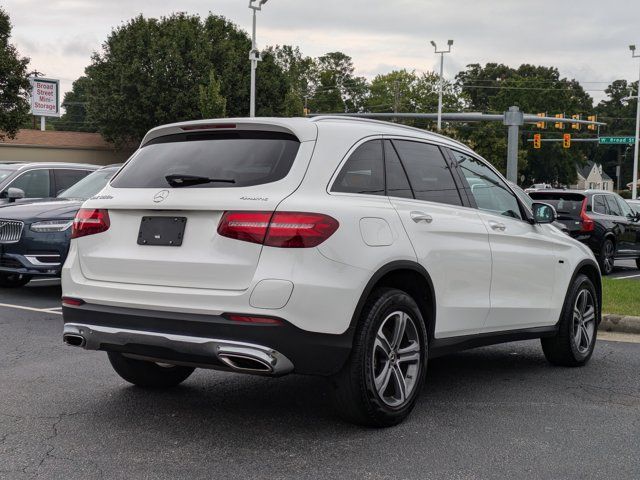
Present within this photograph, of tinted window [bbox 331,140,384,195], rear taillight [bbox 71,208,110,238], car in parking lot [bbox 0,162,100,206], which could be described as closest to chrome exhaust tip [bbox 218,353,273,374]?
tinted window [bbox 331,140,384,195]

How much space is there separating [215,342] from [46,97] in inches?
2440

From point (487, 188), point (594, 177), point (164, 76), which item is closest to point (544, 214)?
point (487, 188)

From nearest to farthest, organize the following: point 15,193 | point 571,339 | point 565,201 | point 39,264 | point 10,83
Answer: point 571,339 → point 39,264 → point 15,193 → point 565,201 → point 10,83

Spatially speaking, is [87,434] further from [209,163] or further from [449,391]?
[449,391]

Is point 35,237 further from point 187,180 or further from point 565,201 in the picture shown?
point 565,201

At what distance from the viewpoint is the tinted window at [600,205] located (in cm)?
1697

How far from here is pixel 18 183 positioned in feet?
41.9

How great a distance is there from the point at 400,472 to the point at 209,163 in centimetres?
199

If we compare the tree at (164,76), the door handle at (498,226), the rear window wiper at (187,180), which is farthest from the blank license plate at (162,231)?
the tree at (164,76)

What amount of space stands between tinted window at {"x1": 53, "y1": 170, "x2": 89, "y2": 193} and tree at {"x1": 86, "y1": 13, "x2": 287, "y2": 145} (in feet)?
117

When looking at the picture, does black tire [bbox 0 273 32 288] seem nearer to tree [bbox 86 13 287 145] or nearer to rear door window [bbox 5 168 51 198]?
rear door window [bbox 5 168 51 198]

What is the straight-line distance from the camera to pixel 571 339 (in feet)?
22.6

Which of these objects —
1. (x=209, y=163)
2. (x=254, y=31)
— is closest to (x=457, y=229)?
(x=209, y=163)

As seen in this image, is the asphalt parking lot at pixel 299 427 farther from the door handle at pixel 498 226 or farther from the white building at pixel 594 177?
the white building at pixel 594 177
